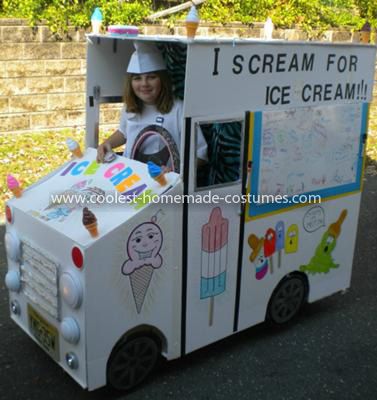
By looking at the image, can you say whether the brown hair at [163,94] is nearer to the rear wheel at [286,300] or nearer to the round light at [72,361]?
the rear wheel at [286,300]

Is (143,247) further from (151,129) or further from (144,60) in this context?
(144,60)

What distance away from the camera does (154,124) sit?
368cm

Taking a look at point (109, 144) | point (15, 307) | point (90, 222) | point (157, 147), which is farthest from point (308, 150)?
point (15, 307)

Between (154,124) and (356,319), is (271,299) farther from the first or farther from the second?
(154,124)

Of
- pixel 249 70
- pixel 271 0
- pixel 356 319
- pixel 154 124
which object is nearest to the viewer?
pixel 249 70

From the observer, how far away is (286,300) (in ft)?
13.2

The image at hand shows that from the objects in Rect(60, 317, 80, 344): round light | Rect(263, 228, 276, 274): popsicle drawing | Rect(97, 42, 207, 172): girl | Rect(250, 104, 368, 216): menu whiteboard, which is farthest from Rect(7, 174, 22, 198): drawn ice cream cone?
Rect(263, 228, 276, 274): popsicle drawing

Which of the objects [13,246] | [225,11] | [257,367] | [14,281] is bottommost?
[257,367]

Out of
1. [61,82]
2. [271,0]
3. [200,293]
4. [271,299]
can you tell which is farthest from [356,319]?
[271,0]

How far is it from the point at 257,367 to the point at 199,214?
1161 millimetres

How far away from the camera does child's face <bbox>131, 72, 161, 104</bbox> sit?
3596mm

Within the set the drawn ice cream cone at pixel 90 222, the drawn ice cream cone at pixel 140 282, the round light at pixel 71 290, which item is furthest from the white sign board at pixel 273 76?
the round light at pixel 71 290

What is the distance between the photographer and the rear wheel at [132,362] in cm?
312

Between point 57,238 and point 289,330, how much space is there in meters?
2.00
